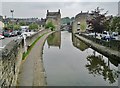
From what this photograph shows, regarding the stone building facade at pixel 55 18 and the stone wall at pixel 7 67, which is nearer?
the stone wall at pixel 7 67

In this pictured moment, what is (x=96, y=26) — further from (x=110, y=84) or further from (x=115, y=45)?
(x=110, y=84)

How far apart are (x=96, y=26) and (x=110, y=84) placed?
2867 centimetres

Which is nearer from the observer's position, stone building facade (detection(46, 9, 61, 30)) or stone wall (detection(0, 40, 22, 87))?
stone wall (detection(0, 40, 22, 87))

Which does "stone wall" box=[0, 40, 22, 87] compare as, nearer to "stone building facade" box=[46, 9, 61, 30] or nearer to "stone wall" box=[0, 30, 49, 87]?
"stone wall" box=[0, 30, 49, 87]

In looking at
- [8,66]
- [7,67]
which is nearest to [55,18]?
[8,66]

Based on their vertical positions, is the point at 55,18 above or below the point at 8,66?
above

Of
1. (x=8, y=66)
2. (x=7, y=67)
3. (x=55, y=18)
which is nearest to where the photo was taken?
(x=7, y=67)

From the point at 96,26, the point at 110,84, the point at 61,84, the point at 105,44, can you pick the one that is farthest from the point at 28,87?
the point at 96,26

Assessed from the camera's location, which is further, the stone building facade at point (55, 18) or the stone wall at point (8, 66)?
the stone building facade at point (55, 18)

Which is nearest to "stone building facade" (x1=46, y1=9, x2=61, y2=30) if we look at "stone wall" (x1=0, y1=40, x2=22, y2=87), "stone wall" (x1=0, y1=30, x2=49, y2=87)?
"stone wall" (x1=0, y1=30, x2=49, y2=87)

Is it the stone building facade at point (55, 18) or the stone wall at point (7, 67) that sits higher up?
the stone building facade at point (55, 18)

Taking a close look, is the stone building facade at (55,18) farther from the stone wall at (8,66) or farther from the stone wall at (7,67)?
the stone wall at (7,67)

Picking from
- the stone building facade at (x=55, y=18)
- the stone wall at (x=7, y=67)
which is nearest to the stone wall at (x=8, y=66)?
the stone wall at (x=7, y=67)

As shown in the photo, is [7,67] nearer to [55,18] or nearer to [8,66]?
[8,66]
